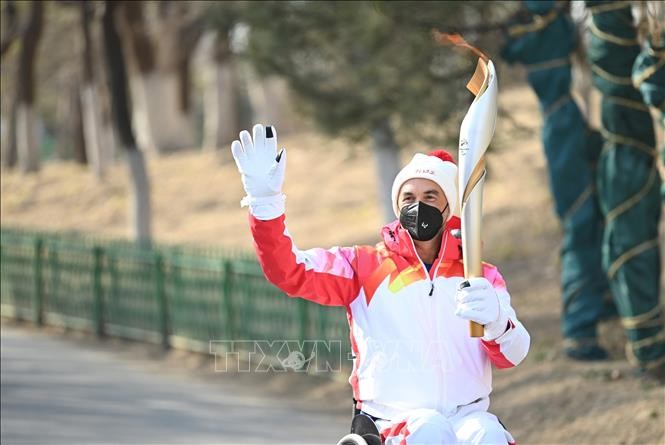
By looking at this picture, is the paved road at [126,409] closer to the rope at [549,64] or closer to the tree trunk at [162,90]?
the rope at [549,64]

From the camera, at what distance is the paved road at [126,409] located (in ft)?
32.3

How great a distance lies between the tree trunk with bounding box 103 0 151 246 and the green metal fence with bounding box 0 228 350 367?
2.15 meters

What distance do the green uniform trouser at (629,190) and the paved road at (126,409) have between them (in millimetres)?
2514

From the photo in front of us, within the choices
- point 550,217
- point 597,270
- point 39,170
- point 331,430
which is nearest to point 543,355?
point 597,270

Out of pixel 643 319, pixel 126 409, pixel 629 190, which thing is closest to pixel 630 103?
pixel 629 190

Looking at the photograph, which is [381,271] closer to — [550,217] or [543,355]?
[543,355]

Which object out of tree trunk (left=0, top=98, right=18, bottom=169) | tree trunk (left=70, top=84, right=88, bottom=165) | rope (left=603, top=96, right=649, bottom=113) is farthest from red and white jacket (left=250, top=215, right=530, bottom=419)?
tree trunk (left=0, top=98, right=18, bottom=169)

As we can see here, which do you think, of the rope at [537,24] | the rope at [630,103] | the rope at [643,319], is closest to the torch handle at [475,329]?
the rope at [643,319]

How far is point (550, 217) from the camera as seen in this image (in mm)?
18469

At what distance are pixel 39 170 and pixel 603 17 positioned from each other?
2617cm

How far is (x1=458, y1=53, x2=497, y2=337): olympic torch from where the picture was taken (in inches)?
195

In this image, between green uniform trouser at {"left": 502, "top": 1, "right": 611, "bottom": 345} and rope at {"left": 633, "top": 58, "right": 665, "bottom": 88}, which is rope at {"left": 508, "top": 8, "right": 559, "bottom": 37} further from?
rope at {"left": 633, "top": 58, "right": 665, "bottom": 88}

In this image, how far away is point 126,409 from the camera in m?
10.9

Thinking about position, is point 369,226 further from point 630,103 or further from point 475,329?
point 475,329
